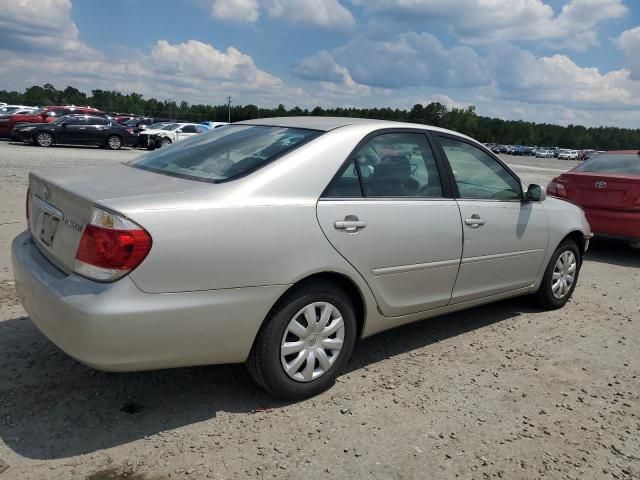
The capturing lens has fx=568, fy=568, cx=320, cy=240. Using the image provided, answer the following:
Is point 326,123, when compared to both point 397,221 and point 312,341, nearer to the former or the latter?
point 397,221

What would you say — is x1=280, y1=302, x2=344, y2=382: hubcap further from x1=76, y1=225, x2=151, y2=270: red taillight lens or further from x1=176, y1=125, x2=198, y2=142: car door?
x1=176, y1=125, x2=198, y2=142: car door

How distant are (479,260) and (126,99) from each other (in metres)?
122

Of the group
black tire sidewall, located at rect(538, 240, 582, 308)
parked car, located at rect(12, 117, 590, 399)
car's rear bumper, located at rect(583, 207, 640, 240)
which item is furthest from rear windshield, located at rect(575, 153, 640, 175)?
parked car, located at rect(12, 117, 590, 399)

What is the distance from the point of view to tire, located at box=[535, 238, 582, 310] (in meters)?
Result: 5.11

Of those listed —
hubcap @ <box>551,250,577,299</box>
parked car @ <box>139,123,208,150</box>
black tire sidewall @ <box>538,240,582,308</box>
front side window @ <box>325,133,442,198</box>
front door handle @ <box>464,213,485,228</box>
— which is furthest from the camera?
parked car @ <box>139,123,208,150</box>

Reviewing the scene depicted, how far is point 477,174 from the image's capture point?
Answer: 4.45m

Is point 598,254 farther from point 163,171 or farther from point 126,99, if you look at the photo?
point 126,99

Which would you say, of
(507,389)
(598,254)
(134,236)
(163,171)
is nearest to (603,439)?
(507,389)

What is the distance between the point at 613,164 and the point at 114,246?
7.83 meters

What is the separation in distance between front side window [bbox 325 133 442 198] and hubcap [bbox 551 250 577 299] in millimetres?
1893

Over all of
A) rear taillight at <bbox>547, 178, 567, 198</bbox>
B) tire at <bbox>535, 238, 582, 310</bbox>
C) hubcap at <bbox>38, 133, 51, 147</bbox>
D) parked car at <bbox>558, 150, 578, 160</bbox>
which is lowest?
hubcap at <bbox>38, 133, 51, 147</bbox>

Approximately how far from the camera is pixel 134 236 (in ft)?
8.64

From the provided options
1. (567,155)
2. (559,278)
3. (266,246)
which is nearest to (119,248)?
(266,246)

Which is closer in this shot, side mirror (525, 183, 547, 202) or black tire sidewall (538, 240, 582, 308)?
side mirror (525, 183, 547, 202)
